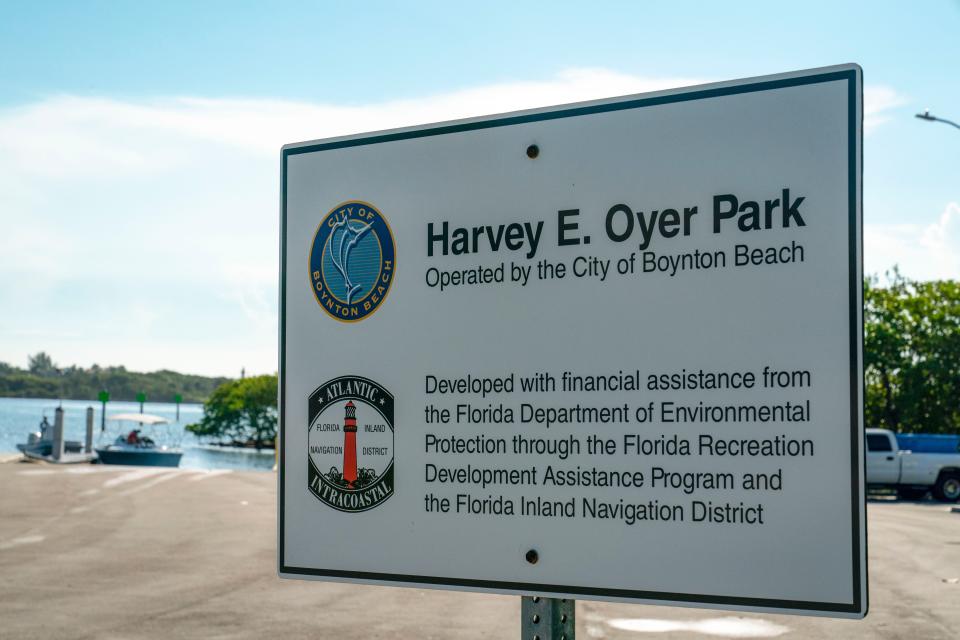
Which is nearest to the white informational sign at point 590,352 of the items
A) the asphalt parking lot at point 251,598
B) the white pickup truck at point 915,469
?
the asphalt parking lot at point 251,598

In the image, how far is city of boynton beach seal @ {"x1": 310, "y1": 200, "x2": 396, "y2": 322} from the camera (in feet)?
8.57

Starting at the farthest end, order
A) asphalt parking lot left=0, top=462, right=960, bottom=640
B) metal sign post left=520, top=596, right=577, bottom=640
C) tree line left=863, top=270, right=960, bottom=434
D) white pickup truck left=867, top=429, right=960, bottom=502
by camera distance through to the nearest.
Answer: tree line left=863, top=270, right=960, bottom=434, white pickup truck left=867, top=429, right=960, bottom=502, asphalt parking lot left=0, top=462, right=960, bottom=640, metal sign post left=520, top=596, right=577, bottom=640

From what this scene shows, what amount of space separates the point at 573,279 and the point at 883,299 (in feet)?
162

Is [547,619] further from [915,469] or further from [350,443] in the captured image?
[915,469]

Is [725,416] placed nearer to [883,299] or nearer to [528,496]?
[528,496]

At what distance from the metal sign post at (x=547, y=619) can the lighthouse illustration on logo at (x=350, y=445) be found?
56 centimetres

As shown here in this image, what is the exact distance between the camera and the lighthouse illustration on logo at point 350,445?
259 cm

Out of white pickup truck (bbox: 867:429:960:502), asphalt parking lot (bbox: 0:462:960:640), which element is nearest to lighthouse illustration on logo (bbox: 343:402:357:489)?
asphalt parking lot (bbox: 0:462:960:640)

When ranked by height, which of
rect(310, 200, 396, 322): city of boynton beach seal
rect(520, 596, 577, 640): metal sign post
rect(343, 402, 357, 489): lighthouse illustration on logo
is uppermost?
rect(310, 200, 396, 322): city of boynton beach seal

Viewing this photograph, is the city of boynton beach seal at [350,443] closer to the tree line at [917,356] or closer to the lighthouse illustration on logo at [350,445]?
the lighthouse illustration on logo at [350,445]

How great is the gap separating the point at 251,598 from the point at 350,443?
9198 millimetres

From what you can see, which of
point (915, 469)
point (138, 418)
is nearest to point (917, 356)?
point (915, 469)

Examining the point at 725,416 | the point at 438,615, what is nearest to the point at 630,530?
the point at 725,416

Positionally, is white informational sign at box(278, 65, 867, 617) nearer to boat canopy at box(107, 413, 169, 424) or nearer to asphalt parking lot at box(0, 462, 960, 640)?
asphalt parking lot at box(0, 462, 960, 640)
